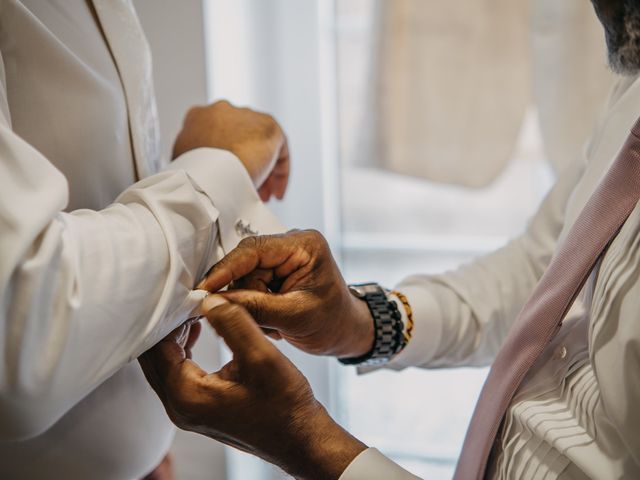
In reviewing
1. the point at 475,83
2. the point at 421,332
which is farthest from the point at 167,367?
the point at 475,83

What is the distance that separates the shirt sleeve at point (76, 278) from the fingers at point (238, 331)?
0.05m

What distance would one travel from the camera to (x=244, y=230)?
0.84 m

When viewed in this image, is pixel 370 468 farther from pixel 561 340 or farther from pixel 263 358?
pixel 561 340

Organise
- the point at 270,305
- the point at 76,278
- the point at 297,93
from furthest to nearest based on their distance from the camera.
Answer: the point at 297,93 < the point at 270,305 < the point at 76,278

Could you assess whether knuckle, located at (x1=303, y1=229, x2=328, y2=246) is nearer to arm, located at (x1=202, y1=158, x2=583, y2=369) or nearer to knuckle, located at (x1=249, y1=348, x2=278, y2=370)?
arm, located at (x1=202, y1=158, x2=583, y2=369)

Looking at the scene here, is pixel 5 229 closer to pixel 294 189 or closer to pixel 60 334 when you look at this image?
pixel 60 334

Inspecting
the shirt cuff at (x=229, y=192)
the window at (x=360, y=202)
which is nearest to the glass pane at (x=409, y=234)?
the window at (x=360, y=202)

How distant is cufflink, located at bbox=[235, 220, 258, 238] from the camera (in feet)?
2.72

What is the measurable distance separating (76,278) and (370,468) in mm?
344

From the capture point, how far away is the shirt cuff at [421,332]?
110 cm

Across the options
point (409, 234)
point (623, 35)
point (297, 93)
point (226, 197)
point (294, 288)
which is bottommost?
point (409, 234)

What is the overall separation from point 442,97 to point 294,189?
0.43 meters

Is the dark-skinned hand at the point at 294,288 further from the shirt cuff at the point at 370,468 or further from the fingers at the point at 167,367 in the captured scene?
the shirt cuff at the point at 370,468

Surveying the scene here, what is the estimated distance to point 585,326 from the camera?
0.87m
